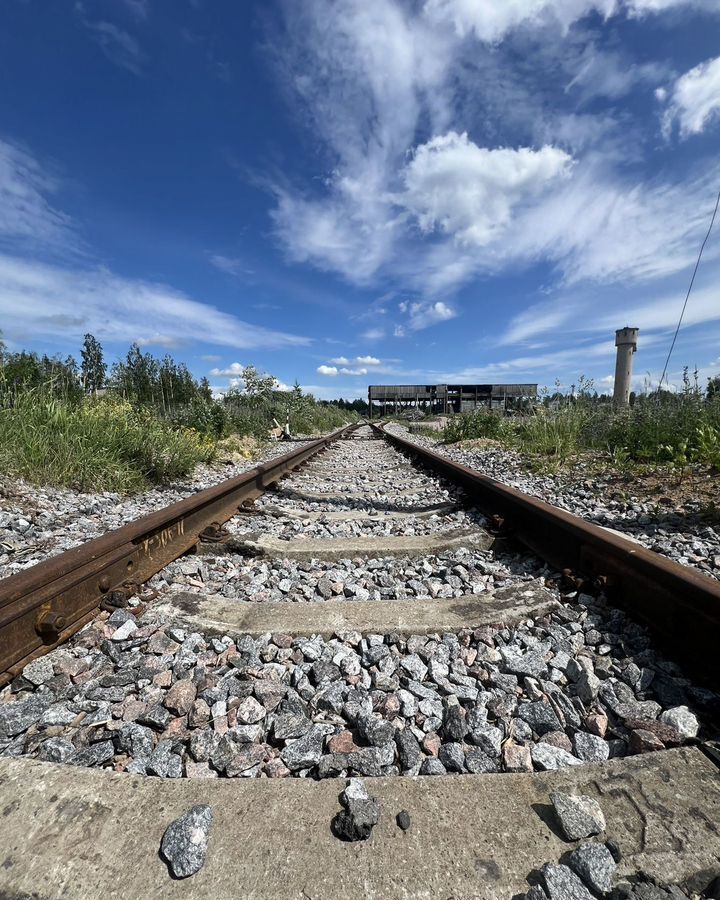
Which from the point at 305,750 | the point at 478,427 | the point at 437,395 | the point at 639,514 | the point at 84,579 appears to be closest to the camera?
the point at 305,750

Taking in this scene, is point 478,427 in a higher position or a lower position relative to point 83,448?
higher

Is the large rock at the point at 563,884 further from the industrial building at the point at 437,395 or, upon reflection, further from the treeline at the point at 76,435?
the industrial building at the point at 437,395

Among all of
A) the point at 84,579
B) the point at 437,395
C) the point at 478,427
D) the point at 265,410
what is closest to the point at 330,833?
the point at 84,579

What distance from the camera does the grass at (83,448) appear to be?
3.95 metres

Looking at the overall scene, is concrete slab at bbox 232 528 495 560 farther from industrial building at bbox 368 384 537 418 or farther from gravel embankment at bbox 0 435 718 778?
industrial building at bbox 368 384 537 418

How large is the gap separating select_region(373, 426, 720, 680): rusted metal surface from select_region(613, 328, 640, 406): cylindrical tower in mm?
8805

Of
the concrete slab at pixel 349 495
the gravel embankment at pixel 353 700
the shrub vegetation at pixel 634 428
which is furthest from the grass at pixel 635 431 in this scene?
the gravel embankment at pixel 353 700

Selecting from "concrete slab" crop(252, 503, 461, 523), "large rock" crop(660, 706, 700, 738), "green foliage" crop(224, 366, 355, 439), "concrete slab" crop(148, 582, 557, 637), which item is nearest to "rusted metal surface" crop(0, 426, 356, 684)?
"concrete slab" crop(148, 582, 557, 637)

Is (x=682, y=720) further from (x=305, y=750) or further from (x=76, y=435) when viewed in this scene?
(x=76, y=435)

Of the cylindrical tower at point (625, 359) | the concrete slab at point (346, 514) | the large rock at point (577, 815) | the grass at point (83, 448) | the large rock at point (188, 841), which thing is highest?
the cylindrical tower at point (625, 359)

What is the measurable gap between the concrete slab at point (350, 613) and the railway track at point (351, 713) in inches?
0.4

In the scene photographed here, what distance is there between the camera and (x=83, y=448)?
4.33 meters

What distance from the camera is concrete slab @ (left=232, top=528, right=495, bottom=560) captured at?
243 centimetres

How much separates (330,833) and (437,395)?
38.2 m
